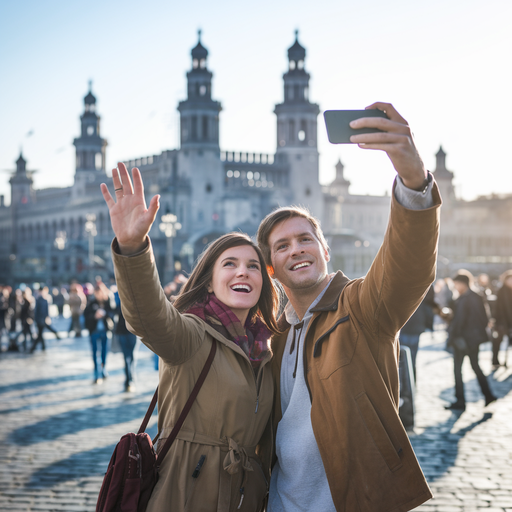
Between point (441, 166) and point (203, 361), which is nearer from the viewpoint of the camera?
point (203, 361)

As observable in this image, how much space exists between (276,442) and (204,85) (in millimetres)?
56953

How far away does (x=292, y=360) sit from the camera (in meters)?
2.57

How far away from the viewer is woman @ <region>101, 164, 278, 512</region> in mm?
2176

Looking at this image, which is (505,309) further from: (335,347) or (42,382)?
(335,347)

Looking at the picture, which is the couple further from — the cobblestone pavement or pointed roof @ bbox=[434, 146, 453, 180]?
pointed roof @ bbox=[434, 146, 453, 180]

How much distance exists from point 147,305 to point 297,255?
77 cm

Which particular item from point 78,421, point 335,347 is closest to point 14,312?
point 78,421

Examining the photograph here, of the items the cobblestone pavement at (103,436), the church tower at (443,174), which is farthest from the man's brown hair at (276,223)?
the church tower at (443,174)

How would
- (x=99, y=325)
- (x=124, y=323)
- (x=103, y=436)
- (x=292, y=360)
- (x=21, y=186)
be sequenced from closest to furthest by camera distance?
1. (x=292, y=360)
2. (x=103, y=436)
3. (x=124, y=323)
4. (x=99, y=325)
5. (x=21, y=186)

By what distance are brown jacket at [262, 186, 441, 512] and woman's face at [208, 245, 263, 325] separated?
417 mm

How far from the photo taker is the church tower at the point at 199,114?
55.9m

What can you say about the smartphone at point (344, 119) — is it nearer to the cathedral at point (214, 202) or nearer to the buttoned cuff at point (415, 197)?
the buttoned cuff at point (415, 197)

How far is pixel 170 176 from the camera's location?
5738 centimetres

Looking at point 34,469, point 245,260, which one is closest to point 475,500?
point 245,260
